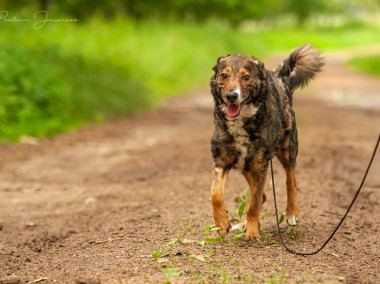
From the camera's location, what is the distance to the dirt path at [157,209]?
5.39 m

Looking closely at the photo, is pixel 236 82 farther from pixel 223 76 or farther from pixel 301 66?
pixel 301 66

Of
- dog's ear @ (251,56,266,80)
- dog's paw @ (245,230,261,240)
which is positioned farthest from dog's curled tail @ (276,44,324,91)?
dog's paw @ (245,230,261,240)

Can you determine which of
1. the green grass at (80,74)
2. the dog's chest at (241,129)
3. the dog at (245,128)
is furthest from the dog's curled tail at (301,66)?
the green grass at (80,74)

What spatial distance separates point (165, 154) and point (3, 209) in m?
3.63

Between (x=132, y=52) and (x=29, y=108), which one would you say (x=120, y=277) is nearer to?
(x=29, y=108)

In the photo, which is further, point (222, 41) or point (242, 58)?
point (222, 41)

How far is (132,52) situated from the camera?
21094 millimetres

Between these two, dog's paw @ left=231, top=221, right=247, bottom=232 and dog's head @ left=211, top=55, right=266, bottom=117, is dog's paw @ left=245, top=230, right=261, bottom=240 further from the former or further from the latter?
dog's head @ left=211, top=55, right=266, bottom=117

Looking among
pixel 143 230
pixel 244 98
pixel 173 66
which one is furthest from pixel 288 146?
pixel 173 66

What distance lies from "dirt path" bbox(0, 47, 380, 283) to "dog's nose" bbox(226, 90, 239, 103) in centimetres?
113

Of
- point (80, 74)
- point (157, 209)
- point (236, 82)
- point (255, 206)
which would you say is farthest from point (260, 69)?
point (80, 74)

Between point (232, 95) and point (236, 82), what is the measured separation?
0.58ft

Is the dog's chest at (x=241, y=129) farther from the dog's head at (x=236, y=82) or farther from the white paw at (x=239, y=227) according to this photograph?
the white paw at (x=239, y=227)

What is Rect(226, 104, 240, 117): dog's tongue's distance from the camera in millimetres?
5848
